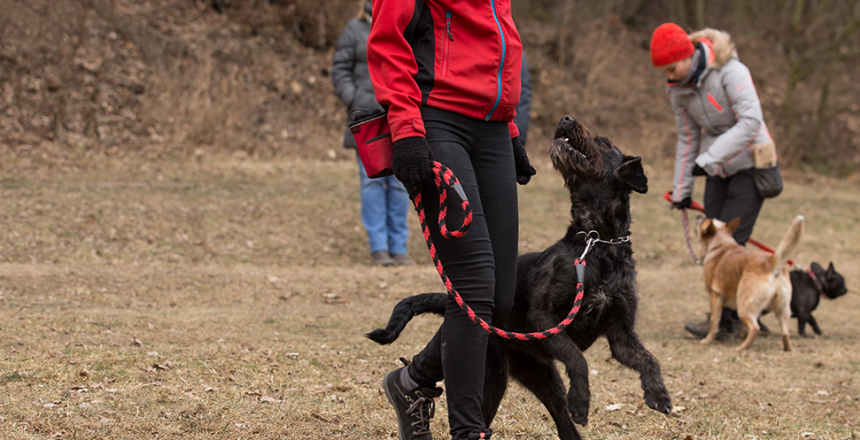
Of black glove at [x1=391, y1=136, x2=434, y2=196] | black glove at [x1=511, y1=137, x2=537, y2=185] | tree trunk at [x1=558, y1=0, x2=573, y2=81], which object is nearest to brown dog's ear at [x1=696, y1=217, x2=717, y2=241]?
black glove at [x1=511, y1=137, x2=537, y2=185]

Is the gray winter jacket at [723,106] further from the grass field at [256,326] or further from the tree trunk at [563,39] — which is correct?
the tree trunk at [563,39]

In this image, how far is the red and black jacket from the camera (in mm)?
2420

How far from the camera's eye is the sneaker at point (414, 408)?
2.79 metres

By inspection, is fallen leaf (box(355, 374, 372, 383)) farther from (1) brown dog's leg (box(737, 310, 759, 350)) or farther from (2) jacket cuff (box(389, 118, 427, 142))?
(1) brown dog's leg (box(737, 310, 759, 350))

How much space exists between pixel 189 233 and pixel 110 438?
5598mm

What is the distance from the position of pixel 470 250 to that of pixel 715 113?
3.86m

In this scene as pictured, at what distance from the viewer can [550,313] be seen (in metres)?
2.96

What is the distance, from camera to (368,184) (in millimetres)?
7863

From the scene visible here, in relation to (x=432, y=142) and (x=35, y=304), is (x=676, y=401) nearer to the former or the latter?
(x=432, y=142)

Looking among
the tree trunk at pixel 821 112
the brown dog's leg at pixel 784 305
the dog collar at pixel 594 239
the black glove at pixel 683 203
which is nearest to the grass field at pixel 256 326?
the brown dog's leg at pixel 784 305

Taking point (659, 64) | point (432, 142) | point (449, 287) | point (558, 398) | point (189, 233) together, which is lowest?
point (189, 233)

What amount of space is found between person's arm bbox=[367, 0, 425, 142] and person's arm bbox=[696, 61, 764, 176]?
12.4ft

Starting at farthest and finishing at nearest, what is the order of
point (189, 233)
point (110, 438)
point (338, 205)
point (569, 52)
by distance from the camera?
1. point (569, 52)
2. point (338, 205)
3. point (189, 233)
4. point (110, 438)

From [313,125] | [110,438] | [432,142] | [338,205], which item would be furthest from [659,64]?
[313,125]
